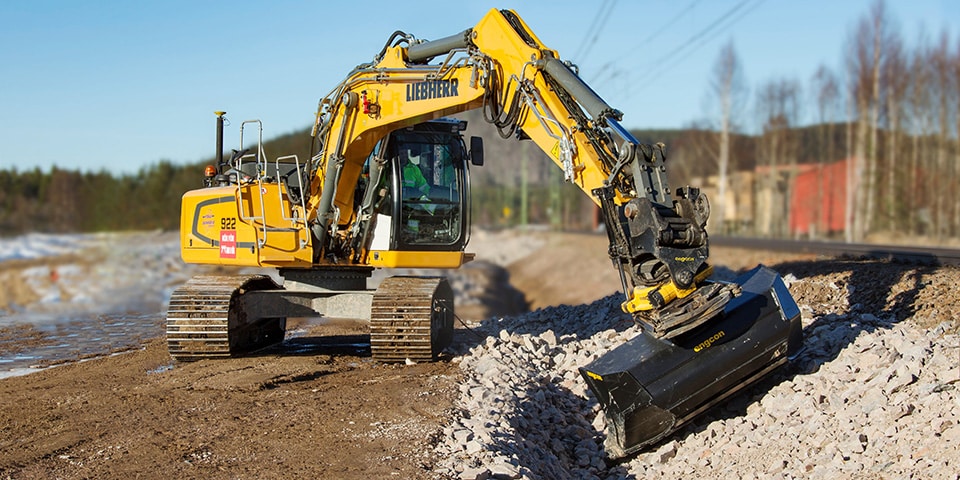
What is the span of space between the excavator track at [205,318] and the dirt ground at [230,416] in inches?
7.4

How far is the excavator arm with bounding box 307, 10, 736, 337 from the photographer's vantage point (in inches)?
283

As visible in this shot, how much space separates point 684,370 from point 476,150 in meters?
4.52

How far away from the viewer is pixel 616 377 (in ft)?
24.8

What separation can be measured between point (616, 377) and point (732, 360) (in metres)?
0.98

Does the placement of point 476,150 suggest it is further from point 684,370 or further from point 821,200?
point 821,200

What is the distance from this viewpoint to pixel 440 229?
1103 centimetres

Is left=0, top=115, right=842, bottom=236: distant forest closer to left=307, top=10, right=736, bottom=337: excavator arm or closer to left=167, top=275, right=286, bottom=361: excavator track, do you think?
left=307, top=10, right=736, bottom=337: excavator arm

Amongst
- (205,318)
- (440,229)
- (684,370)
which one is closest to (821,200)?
(440,229)

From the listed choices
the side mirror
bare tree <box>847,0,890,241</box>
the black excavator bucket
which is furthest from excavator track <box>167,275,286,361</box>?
bare tree <box>847,0,890,241</box>

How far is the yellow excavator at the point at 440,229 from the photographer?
24.2 ft

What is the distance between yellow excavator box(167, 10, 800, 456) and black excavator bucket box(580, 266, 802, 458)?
0.04ft

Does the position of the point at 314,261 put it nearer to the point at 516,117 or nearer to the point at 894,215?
the point at 516,117

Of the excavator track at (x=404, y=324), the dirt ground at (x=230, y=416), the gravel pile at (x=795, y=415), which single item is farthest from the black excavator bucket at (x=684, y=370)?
the excavator track at (x=404, y=324)

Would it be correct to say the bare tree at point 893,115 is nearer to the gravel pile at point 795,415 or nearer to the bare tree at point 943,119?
the bare tree at point 943,119
